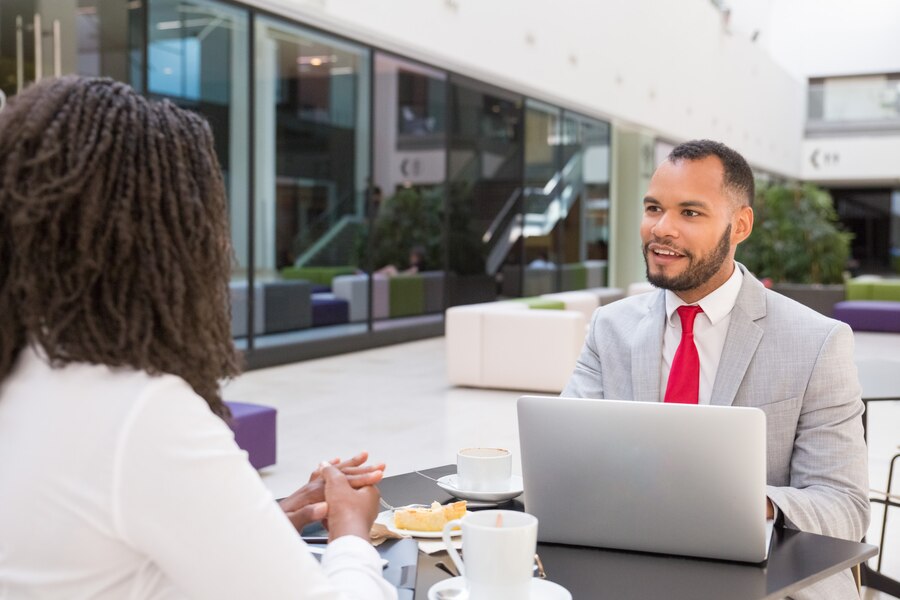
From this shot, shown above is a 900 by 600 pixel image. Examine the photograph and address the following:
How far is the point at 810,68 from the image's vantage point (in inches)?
1087

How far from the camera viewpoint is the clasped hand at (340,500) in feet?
4.35

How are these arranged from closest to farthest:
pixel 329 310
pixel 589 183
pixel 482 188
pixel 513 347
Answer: pixel 513 347 → pixel 329 310 → pixel 482 188 → pixel 589 183

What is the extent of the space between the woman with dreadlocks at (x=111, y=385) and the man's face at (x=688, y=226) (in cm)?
123

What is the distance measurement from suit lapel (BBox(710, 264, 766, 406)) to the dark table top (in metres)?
0.40

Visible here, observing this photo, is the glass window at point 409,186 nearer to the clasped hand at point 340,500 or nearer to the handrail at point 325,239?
the handrail at point 325,239

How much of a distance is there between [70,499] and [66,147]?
0.36 meters

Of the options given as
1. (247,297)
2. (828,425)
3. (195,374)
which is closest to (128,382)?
(195,374)

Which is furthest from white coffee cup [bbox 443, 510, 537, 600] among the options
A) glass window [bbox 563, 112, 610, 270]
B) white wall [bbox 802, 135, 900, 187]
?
white wall [bbox 802, 135, 900, 187]

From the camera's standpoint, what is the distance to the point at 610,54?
48.5ft

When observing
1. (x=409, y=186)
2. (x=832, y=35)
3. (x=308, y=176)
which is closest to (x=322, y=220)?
(x=308, y=176)

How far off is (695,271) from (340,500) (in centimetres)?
102

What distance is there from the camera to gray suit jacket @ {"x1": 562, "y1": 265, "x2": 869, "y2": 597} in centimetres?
181

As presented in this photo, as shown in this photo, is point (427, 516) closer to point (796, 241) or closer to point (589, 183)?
point (796, 241)

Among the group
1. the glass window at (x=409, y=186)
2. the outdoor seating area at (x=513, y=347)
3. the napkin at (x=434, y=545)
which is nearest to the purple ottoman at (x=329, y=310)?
the glass window at (x=409, y=186)
